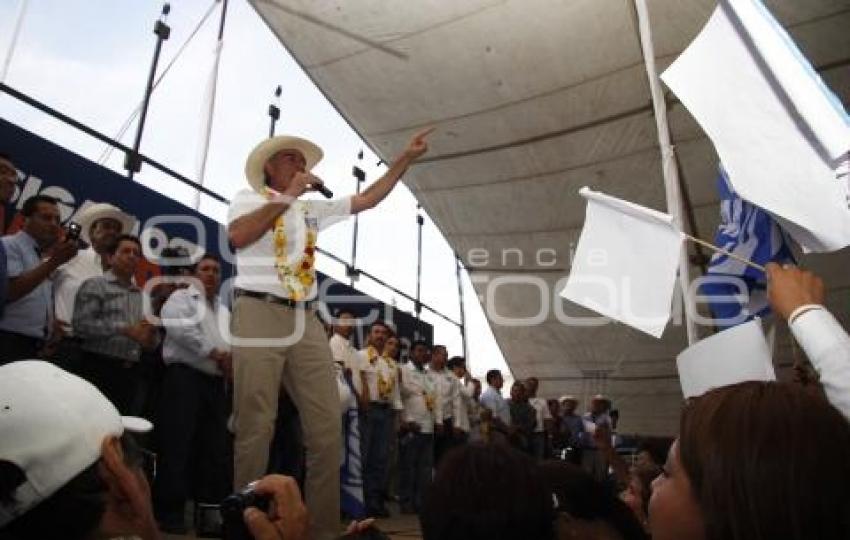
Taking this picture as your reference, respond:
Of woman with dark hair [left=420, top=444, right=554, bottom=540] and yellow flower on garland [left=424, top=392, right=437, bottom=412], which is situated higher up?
yellow flower on garland [left=424, top=392, right=437, bottom=412]

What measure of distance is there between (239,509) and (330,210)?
1928mm

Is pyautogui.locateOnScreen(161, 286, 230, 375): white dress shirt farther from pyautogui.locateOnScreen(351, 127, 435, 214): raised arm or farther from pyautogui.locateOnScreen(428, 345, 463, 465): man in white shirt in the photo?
pyautogui.locateOnScreen(428, 345, 463, 465): man in white shirt

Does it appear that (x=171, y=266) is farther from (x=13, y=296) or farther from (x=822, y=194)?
(x=822, y=194)

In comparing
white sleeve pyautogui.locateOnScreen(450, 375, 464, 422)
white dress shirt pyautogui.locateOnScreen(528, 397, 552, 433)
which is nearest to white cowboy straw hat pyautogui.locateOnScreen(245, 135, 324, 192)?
white sleeve pyautogui.locateOnScreen(450, 375, 464, 422)

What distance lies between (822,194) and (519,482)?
1099 millimetres

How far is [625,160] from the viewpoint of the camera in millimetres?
6703

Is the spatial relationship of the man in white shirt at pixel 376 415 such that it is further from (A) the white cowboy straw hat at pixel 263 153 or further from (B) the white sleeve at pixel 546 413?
(B) the white sleeve at pixel 546 413

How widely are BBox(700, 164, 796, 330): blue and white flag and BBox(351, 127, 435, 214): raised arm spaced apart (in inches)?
47.5

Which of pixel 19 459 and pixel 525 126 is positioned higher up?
pixel 525 126

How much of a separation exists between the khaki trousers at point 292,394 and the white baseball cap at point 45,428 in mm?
1495

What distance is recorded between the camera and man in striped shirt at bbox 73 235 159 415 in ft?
10.1

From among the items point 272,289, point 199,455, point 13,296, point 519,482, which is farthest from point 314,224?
point 519,482

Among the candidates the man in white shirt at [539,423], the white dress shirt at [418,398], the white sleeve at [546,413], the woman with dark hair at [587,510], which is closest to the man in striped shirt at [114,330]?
the woman with dark hair at [587,510]

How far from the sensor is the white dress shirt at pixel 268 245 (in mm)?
2467
